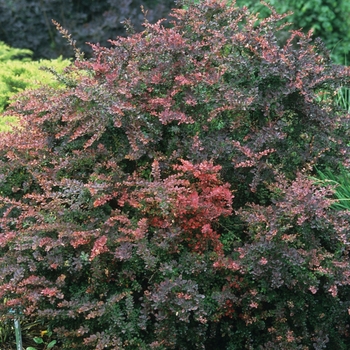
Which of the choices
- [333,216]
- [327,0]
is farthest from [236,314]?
[327,0]

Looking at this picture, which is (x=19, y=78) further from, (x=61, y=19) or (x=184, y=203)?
(x=61, y=19)

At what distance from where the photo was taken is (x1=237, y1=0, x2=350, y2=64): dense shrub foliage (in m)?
6.23

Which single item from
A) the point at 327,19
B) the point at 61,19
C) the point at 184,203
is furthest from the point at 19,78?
the point at 327,19

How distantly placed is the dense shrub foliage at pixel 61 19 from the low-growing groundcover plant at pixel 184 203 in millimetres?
4201

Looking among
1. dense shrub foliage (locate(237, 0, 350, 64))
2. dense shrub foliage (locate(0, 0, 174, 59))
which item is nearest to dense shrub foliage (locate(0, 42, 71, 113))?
dense shrub foliage (locate(0, 0, 174, 59))

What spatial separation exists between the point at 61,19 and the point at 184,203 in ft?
18.3

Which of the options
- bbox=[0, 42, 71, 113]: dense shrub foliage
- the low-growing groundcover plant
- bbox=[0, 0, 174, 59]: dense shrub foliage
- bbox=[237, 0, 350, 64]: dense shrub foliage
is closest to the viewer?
the low-growing groundcover plant

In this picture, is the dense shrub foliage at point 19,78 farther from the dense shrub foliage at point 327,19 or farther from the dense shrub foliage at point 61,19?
the dense shrub foliage at point 327,19

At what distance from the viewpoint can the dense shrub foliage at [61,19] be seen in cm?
709

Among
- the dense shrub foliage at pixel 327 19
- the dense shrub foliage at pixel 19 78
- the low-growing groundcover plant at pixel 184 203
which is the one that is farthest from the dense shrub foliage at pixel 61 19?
the low-growing groundcover plant at pixel 184 203

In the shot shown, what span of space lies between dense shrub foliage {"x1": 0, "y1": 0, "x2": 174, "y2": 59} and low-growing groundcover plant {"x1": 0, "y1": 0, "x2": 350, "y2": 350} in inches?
165

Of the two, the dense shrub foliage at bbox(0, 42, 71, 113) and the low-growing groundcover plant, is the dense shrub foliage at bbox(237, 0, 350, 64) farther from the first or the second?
the low-growing groundcover plant

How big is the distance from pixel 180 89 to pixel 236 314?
120 cm

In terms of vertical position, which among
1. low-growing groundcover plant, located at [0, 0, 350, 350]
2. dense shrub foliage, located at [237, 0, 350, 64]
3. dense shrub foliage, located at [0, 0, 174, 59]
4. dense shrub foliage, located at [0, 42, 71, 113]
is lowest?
low-growing groundcover plant, located at [0, 0, 350, 350]
